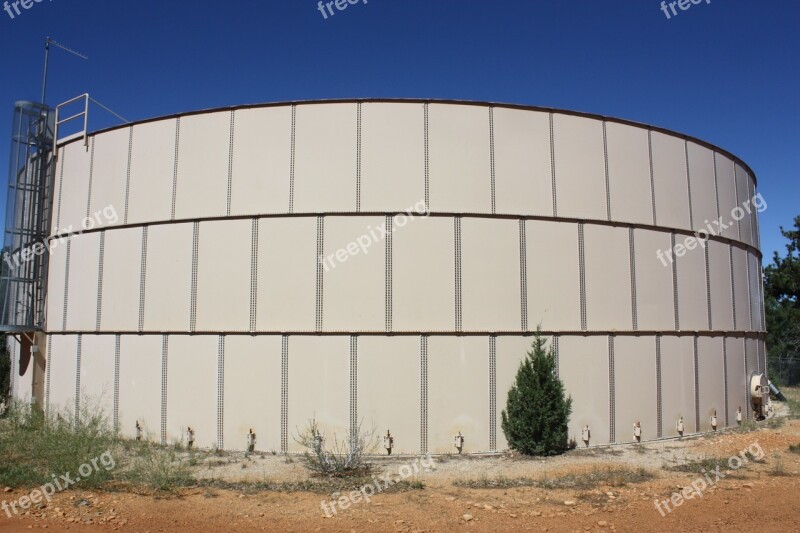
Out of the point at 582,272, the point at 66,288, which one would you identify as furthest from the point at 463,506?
the point at 66,288

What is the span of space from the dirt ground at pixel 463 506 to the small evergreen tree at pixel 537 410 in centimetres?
112

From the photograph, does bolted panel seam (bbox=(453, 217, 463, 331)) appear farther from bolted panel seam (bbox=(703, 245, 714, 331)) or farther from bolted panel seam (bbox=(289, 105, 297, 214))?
bolted panel seam (bbox=(703, 245, 714, 331))

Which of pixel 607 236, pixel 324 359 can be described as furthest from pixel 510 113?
pixel 324 359

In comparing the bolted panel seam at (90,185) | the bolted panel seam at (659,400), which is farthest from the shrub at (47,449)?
the bolted panel seam at (659,400)

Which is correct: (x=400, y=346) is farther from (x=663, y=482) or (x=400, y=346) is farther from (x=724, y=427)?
(x=724, y=427)

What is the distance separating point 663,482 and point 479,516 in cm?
452

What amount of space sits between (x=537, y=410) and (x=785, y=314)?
107 ft

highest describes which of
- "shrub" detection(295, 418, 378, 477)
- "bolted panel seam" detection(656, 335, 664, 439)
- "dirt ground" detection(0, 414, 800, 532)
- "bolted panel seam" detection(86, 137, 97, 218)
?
"bolted panel seam" detection(86, 137, 97, 218)

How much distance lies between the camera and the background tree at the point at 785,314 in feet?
113

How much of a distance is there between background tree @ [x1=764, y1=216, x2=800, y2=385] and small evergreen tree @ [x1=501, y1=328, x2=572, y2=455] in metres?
25.5

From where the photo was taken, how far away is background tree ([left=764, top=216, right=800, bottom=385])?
34.5m

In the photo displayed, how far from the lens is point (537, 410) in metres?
14.0

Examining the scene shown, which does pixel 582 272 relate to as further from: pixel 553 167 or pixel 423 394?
pixel 423 394

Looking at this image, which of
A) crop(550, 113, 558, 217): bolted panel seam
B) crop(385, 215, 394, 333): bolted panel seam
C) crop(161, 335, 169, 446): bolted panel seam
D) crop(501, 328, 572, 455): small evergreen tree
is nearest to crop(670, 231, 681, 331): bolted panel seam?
crop(550, 113, 558, 217): bolted panel seam
